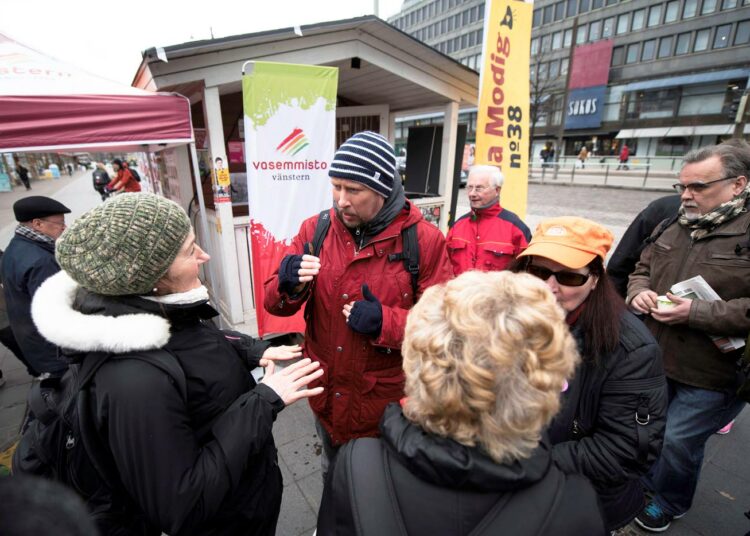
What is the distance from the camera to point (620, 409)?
1351 millimetres

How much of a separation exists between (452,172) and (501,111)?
1.33m

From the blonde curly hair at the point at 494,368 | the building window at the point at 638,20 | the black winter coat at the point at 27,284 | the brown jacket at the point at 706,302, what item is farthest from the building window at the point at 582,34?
the blonde curly hair at the point at 494,368

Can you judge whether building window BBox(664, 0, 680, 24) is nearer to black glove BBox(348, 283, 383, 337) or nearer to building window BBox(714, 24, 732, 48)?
building window BBox(714, 24, 732, 48)

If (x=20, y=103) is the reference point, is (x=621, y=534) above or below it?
below

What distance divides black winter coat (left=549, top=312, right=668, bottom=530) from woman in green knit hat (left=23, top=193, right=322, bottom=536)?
3.72 feet

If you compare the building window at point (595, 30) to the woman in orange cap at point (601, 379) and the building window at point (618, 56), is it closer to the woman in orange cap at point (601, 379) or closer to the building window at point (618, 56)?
the building window at point (618, 56)

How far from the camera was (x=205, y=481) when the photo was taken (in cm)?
109

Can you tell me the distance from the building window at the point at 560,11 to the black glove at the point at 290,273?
54.4 metres

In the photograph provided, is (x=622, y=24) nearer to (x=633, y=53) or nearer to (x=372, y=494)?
(x=633, y=53)

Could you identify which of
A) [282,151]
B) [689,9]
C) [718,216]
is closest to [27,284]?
[282,151]

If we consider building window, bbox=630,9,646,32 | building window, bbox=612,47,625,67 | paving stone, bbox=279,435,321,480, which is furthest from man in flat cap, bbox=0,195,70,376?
building window, bbox=630,9,646,32

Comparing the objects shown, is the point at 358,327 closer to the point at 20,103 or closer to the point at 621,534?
the point at 621,534

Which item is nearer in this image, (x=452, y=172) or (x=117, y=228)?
(x=117, y=228)

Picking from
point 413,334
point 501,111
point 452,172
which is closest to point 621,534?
point 413,334
